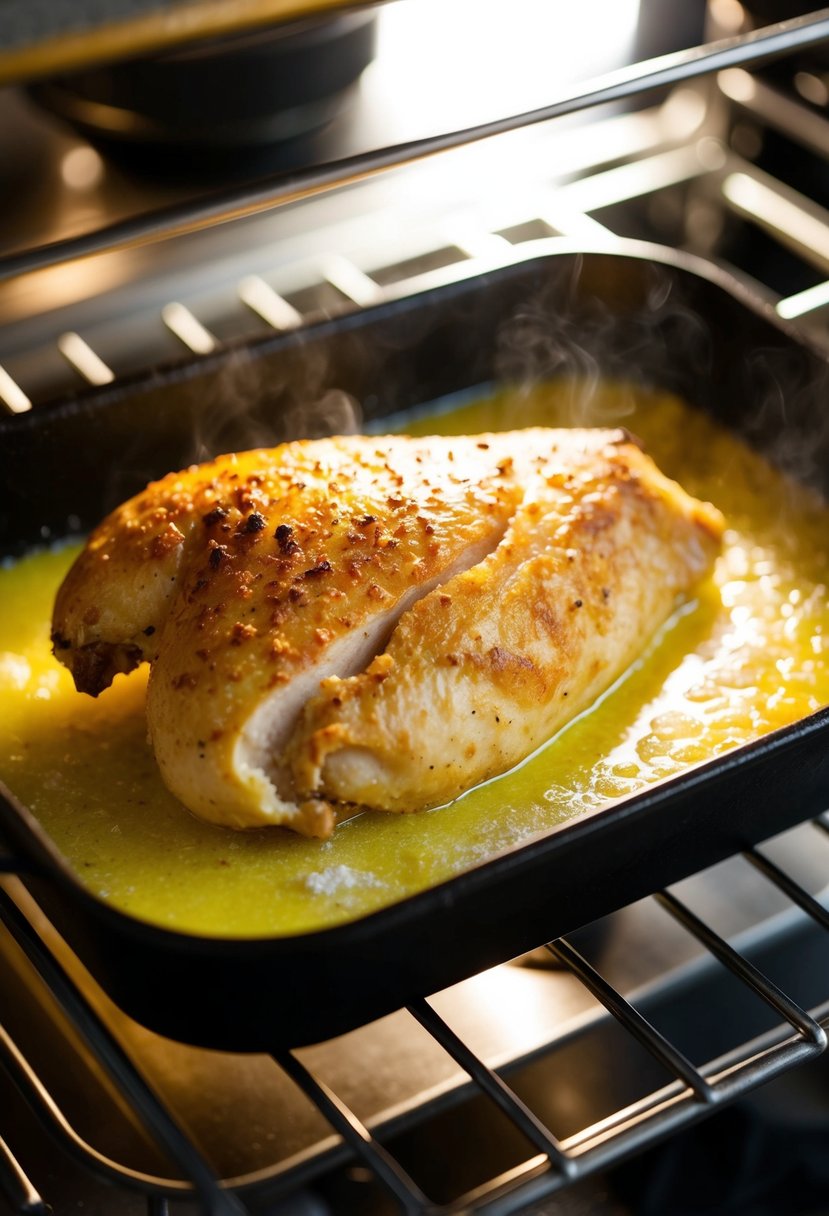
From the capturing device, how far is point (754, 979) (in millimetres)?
1523

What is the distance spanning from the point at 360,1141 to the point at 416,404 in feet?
4.36

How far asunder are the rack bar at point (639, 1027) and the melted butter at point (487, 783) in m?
0.15

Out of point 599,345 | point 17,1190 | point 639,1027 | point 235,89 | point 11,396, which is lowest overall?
point 17,1190

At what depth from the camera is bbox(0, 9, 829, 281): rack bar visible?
1.37 m

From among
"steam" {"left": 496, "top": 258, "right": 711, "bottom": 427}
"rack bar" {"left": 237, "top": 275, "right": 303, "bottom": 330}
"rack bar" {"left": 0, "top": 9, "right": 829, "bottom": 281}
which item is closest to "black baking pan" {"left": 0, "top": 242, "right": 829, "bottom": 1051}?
"steam" {"left": 496, "top": 258, "right": 711, "bottom": 427}

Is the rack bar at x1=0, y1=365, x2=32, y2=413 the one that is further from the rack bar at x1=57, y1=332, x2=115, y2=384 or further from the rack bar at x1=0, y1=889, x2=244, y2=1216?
the rack bar at x1=0, y1=889, x2=244, y2=1216

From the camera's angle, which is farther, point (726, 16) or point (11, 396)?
point (726, 16)


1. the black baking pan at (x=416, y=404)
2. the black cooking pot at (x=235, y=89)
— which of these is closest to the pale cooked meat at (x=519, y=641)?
the black baking pan at (x=416, y=404)

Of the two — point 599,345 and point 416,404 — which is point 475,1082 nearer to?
point 416,404

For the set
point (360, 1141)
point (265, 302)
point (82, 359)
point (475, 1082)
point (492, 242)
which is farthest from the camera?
point (492, 242)

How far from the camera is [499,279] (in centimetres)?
227

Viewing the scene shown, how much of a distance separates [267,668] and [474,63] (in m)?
0.82

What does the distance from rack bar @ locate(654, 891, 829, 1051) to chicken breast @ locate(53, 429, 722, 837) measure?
0.26 meters

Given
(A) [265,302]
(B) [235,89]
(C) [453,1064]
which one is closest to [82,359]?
(A) [265,302]
